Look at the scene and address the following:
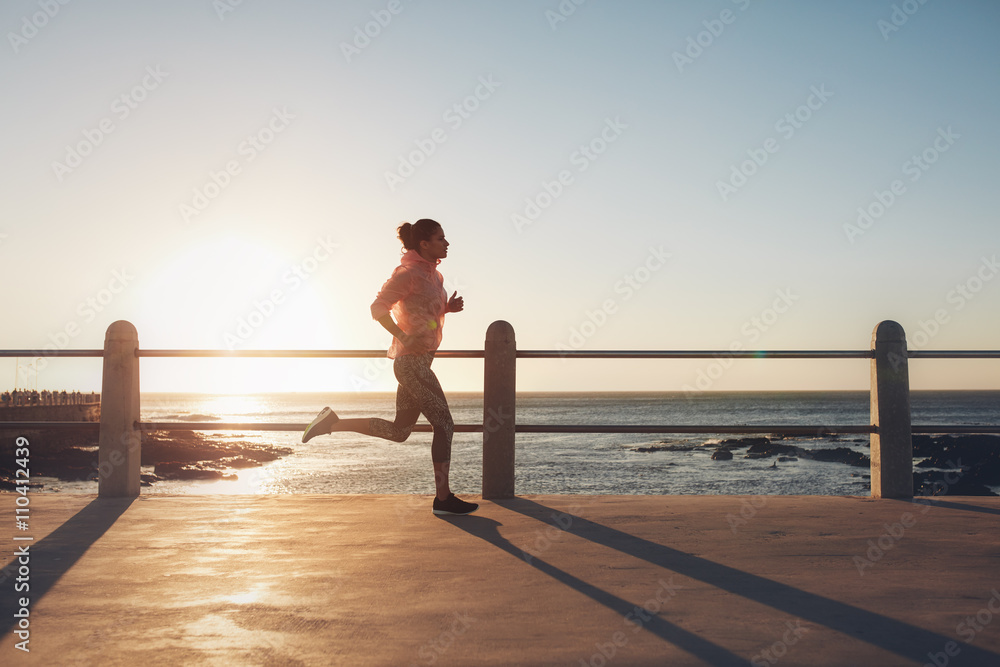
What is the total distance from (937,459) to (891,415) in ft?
111

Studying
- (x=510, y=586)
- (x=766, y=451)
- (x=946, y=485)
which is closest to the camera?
(x=510, y=586)

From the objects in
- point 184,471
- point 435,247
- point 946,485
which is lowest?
point 184,471

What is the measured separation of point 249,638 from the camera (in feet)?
7.14

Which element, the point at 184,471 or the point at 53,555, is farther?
the point at 184,471

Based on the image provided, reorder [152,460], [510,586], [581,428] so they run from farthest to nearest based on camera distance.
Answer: [152,460] < [581,428] < [510,586]

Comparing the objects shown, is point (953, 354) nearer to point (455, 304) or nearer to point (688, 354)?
point (688, 354)

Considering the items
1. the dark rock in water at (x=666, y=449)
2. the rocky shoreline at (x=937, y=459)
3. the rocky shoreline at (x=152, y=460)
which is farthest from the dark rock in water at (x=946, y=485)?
the rocky shoreline at (x=152, y=460)

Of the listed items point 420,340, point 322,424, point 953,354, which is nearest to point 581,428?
point 420,340

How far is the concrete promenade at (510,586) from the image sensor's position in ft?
6.83

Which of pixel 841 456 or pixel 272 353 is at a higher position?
pixel 272 353

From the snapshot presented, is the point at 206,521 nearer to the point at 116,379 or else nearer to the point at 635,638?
the point at 116,379

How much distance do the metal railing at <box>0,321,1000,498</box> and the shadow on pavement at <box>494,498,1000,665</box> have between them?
1.29 m

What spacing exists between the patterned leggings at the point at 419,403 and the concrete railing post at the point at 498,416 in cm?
60

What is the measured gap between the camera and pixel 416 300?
4.27 m
